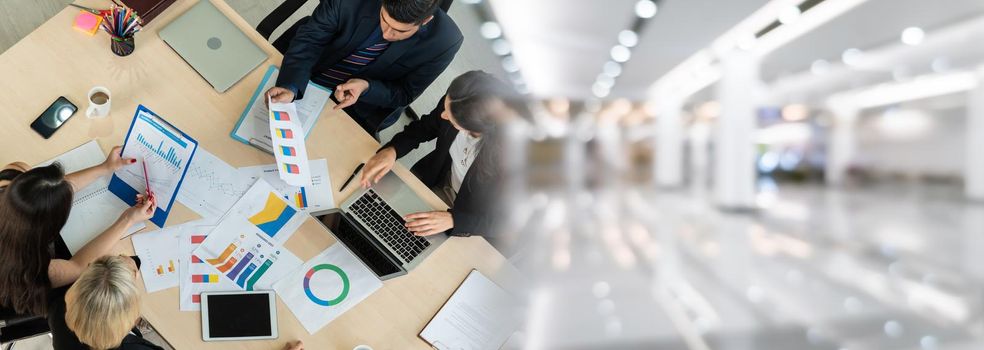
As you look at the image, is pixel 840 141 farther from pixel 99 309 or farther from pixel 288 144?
pixel 99 309

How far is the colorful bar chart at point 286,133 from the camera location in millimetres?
1017

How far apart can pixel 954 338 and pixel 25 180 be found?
4.39 meters

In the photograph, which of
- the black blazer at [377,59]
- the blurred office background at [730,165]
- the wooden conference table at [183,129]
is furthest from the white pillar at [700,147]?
the wooden conference table at [183,129]

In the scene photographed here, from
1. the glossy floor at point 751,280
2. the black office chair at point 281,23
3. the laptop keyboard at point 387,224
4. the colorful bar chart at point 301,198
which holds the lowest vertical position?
the glossy floor at point 751,280

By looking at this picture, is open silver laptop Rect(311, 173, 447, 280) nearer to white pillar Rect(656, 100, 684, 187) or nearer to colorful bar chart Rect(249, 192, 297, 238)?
colorful bar chart Rect(249, 192, 297, 238)

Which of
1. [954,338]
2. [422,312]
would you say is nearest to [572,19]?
[954,338]

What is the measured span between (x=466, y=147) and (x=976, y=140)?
Answer: 31.5 feet

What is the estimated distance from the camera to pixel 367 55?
122 cm

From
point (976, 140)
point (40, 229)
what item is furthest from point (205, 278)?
point (976, 140)

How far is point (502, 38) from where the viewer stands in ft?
3.13

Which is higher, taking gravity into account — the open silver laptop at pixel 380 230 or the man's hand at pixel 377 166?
the man's hand at pixel 377 166

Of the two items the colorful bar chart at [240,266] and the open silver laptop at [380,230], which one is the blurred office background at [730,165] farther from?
the colorful bar chart at [240,266]

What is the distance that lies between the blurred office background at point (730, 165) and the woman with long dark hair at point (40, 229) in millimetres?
748

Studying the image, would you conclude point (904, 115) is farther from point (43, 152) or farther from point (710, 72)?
point (43, 152)
